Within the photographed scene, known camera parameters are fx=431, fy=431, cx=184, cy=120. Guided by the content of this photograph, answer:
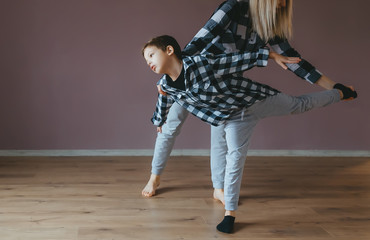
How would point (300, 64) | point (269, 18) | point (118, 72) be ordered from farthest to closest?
point (118, 72)
point (300, 64)
point (269, 18)

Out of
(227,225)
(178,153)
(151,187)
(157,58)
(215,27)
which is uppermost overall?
(215,27)

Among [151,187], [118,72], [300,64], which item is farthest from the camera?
[118,72]

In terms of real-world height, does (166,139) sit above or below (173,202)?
above

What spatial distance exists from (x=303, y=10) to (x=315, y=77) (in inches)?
62.1

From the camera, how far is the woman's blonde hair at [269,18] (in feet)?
5.77

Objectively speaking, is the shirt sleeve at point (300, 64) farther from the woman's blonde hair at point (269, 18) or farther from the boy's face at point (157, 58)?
the boy's face at point (157, 58)

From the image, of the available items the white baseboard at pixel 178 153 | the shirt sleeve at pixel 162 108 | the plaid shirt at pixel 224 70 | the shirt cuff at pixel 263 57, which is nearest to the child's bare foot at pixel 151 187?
the shirt sleeve at pixel 162 108

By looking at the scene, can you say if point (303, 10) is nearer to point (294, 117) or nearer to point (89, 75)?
point (294, 117)

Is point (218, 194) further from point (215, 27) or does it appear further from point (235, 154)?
point (215, 27)

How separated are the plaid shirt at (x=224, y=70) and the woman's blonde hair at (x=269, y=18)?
0.06 m

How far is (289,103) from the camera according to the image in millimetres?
1867

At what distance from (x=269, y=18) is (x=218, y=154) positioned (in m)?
0.71

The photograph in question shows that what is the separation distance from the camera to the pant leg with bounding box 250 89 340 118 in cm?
183

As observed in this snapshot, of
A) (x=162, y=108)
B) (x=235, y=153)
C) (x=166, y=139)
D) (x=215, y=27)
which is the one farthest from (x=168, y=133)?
(x=215, y=27)
